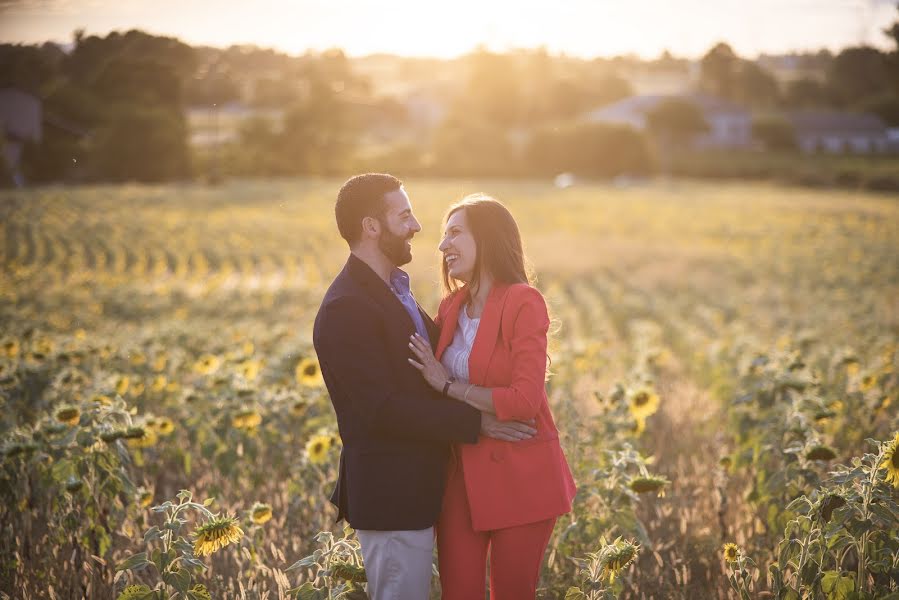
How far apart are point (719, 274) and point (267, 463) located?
15.5m

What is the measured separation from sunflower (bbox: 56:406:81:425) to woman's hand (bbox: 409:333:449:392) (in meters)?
2.03

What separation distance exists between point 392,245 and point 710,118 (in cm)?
6842

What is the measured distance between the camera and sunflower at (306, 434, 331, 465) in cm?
383

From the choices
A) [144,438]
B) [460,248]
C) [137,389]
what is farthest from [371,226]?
[137,389]

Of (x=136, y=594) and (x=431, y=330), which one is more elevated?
(x=431, y=330)

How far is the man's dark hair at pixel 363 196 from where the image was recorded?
2.69 metres

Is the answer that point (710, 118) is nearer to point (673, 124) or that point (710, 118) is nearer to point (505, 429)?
point (673, 124)

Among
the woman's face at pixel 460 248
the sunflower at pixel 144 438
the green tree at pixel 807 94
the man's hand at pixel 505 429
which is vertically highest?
the green tree at pixel 807 94

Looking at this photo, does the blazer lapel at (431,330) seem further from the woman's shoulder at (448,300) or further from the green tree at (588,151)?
the green tree at (588,151)

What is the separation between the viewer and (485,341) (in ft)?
8.96

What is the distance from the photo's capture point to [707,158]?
188 ft

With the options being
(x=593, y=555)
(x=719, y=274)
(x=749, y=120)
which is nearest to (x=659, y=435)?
(x=593, y=555)

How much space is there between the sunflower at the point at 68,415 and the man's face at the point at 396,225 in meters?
2.00

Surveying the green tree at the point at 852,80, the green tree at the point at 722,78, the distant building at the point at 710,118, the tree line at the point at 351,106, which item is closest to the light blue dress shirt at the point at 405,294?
the tree line at the point at 351,106
